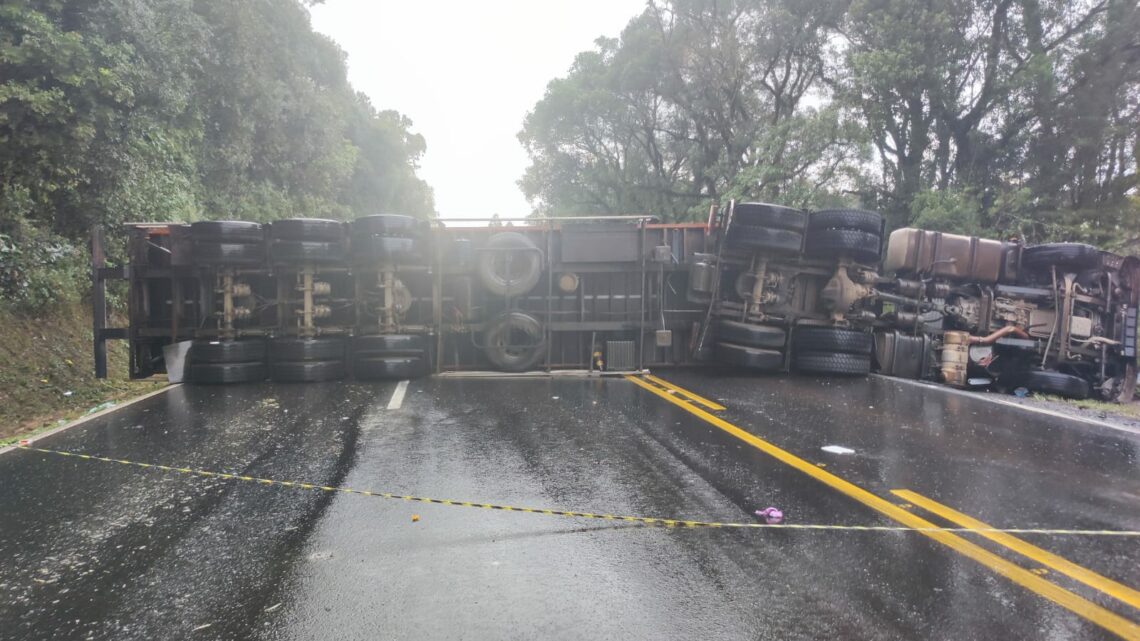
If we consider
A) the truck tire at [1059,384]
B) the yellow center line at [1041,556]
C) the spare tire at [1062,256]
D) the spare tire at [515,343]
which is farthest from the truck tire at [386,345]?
the spare tire at [1062,256]

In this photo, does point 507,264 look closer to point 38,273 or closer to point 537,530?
point 537,530

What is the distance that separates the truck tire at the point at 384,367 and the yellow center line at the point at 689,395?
3.32 meters

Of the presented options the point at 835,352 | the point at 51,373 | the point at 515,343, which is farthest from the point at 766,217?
the point at 51,373

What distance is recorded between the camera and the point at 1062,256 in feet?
31.8

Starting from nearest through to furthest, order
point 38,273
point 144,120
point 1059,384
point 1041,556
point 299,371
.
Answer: point 1041,556, point 299,371, point 1059,384, point 38,273, point 144,120

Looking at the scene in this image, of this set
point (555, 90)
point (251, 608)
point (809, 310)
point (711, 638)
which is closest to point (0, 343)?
point (251, 608)

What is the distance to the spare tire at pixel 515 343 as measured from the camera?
902 cm

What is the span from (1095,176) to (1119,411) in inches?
552

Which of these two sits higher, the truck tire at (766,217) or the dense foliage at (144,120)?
the dense foliage at (144,120)

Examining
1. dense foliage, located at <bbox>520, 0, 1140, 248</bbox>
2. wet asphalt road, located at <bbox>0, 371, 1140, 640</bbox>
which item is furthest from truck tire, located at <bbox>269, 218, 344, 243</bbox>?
dense foliage, located at <bbox>520, 0, 1140, 248</bbox>

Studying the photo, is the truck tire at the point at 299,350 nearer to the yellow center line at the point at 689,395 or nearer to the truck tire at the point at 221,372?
the truck tire at the point at 221,372

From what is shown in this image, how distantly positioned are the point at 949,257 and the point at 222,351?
1073 centimetres

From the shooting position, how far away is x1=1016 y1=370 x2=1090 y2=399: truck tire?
9.09 meters

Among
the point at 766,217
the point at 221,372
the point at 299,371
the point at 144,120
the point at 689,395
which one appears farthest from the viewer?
the point at 144,120
